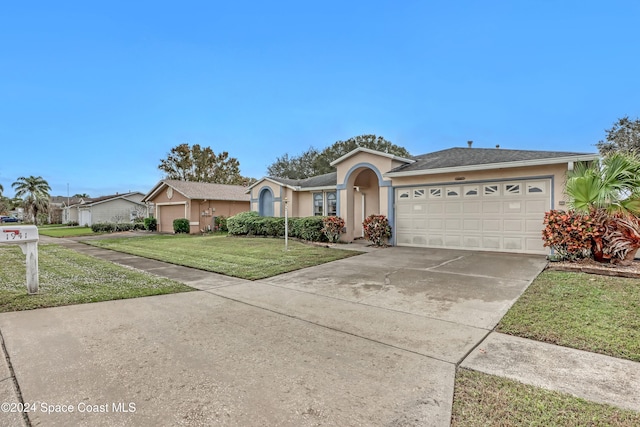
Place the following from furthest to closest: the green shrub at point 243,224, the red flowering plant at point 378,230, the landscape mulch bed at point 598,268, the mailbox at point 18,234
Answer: the green shrub at point 243,224
the red flowering plant at point 378,230
the landscape mulch bed at point 598,268
the mailbox at point 18,234

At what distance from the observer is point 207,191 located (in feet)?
82.1

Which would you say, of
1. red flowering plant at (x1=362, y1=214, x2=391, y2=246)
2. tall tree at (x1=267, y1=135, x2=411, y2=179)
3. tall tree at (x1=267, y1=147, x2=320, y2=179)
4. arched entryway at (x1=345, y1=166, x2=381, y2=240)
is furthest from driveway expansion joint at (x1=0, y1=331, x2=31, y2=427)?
tall tree at (x1=267, y1=147, x2=320, y2=179)

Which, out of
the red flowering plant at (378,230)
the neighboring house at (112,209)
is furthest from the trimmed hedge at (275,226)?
the neighboring house at (112,209)

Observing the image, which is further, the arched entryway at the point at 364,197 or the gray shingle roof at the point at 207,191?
the gray shingle roof at the point at 207,191

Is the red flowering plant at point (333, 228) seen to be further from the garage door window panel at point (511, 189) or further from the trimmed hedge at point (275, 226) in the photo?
the garage door window panel at point (511, 189)

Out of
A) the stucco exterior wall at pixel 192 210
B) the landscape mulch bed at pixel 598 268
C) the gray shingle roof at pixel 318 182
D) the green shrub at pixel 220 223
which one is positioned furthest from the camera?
the green shrub at pixel 220 223

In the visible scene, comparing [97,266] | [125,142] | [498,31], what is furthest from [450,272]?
[125,142]

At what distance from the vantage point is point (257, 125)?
2602 centimetres

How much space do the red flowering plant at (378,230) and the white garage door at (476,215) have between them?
500 mm

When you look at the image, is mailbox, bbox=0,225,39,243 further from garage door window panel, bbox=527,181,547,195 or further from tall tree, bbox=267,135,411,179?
tall tree, bbox=267,135,411,179

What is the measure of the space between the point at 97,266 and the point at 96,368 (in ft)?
23.9

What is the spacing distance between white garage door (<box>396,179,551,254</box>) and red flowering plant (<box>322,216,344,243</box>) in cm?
252

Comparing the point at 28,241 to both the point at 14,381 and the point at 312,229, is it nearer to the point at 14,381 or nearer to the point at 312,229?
the point at 14,381

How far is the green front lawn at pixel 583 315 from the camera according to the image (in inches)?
142
